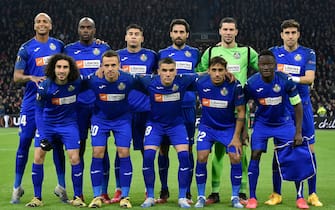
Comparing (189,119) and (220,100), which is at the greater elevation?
(220,100)

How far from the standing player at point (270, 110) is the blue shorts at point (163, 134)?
0.90 m

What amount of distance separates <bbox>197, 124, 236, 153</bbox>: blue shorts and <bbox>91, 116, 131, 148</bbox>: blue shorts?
93cm

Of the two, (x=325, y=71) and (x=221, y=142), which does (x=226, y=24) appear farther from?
(x=325, y=71)

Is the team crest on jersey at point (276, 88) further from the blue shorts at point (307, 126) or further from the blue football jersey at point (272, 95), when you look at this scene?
the blue shorts at point (307, 126)

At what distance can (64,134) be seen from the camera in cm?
763

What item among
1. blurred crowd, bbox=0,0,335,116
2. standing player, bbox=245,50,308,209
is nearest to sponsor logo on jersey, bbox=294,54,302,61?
standing player, bbox=245,50,308,209

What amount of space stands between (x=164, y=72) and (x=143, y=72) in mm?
681

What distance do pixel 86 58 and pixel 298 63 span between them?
111 inches

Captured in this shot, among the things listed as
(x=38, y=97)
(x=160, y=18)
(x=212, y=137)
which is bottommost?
(x=212, y=137)

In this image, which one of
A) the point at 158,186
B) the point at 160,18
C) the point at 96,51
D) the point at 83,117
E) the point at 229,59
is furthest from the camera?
the point at 160,18

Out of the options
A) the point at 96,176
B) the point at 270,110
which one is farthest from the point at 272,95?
the point at 96,176

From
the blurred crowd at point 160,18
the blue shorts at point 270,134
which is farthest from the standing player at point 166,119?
the blurred crowd at point 160,18

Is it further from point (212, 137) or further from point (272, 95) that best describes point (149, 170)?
point (272, 95)

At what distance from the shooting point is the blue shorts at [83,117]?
8.08 metres
